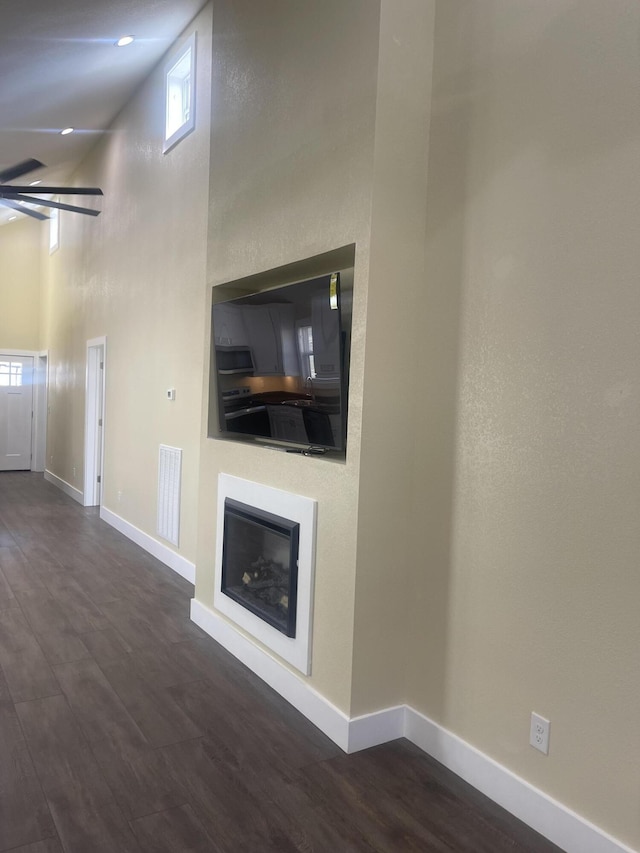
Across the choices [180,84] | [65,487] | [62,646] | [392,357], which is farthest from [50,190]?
[65,487]

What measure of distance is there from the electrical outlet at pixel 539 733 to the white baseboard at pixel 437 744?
145 mm

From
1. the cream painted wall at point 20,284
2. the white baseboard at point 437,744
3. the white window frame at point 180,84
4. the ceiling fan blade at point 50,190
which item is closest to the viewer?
the white baseboard at point 437,744

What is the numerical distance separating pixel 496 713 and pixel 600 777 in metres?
0.41

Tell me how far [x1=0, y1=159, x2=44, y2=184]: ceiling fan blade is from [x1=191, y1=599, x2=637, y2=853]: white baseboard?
3.85m

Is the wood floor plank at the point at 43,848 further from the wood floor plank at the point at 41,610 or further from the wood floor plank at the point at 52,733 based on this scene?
the wood floor plank at the point at 41,610

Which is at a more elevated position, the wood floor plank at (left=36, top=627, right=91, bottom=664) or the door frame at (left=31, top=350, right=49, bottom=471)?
the door frame at (left=31, top=350, right=49, bottom=471)

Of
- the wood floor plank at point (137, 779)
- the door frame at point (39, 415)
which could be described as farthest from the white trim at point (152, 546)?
the door frame at point (39, 415)

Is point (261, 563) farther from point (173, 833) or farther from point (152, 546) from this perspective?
point (152, 546)

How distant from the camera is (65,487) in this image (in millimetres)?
8430

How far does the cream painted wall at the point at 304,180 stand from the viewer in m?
2.42

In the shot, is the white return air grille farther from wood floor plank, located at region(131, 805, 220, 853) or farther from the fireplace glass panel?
wood floor plank, located at region(131, 805, 220, 853)

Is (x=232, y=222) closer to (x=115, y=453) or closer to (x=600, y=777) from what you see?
(x=600, y=777)

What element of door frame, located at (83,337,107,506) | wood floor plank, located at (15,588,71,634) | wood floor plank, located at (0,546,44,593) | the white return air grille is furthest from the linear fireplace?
door frame, located at (83,337,107,506)

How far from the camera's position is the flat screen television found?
8.43ft
